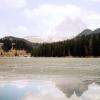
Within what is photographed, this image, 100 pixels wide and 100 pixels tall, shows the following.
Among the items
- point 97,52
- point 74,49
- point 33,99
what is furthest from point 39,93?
point 74,49

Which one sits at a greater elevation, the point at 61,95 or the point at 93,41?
the point at 93,41

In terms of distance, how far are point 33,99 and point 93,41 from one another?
180047mm

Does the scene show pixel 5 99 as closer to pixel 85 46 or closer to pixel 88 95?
pixel 88 95

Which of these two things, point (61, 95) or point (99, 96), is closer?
point (99, 96)

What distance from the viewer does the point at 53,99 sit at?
69.8ft

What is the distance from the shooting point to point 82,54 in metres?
194

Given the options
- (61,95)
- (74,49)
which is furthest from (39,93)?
(74,49)

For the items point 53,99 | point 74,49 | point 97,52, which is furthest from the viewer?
point 74,49

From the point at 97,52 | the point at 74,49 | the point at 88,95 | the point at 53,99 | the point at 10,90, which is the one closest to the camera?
the point at 53,99

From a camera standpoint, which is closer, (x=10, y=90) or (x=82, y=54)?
(x=10, y=90)

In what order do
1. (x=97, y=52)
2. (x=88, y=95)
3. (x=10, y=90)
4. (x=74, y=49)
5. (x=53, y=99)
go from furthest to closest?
(x=74, y=49), (x=97, y=52), (x=10, y=90), (x=88, y=95), (x=53, y=99)

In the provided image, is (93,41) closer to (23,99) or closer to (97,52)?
(97,52)

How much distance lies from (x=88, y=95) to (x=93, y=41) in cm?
17775

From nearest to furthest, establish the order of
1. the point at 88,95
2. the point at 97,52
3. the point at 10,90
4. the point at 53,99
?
the point at 53,99
the point at 88,95
the point at 10,90
the point at 97,52
